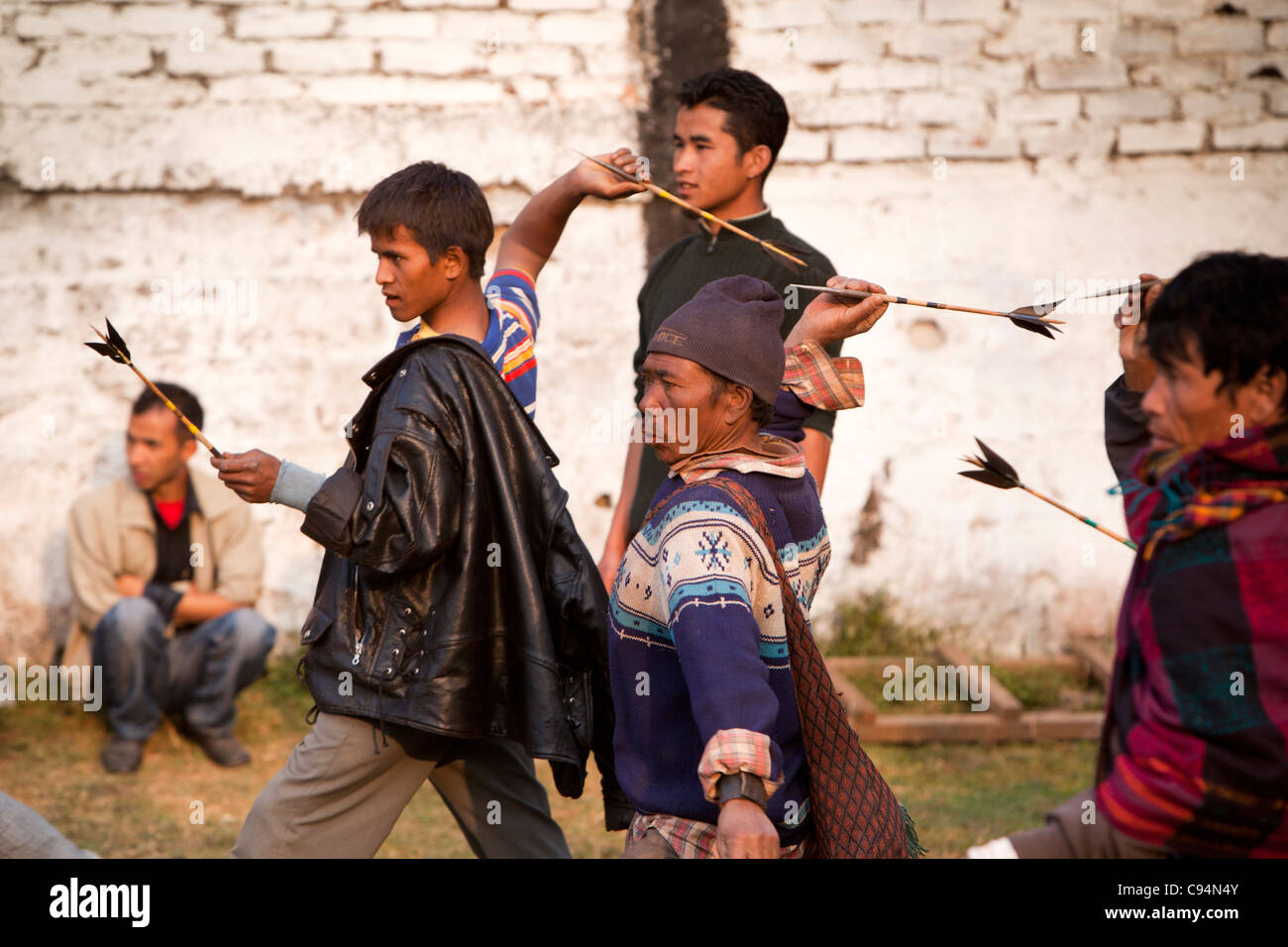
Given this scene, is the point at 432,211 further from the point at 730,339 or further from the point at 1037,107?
the point at 1037,107

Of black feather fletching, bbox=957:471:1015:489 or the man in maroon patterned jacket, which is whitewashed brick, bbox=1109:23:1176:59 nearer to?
black feather fletching, bbox=957:471:1015:489

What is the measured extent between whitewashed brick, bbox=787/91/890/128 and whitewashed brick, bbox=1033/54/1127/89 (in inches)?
31.2

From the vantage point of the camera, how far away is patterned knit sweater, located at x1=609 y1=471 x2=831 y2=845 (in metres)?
2.32

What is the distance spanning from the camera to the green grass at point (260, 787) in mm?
5137

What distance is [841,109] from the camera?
22.6 feet

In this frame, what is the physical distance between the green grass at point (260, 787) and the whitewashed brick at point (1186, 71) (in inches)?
131

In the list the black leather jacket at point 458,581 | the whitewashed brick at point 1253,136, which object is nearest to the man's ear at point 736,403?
the black leather jacket at point 458,581

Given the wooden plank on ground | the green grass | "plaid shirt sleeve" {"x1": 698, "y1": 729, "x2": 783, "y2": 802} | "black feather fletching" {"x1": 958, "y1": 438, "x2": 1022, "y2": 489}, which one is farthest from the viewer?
the wooden plank on ground

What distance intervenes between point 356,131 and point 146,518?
83.6 inches

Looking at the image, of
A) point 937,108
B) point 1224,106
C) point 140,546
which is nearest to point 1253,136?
point 1224,106

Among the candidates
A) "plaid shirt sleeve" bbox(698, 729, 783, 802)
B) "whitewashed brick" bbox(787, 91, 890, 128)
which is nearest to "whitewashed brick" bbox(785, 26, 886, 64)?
"whitewashed brick" bbox(787, 91, 890, 128)

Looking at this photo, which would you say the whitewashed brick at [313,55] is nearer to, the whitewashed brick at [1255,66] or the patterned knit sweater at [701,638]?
the whitewashed brick at [1255,66]
